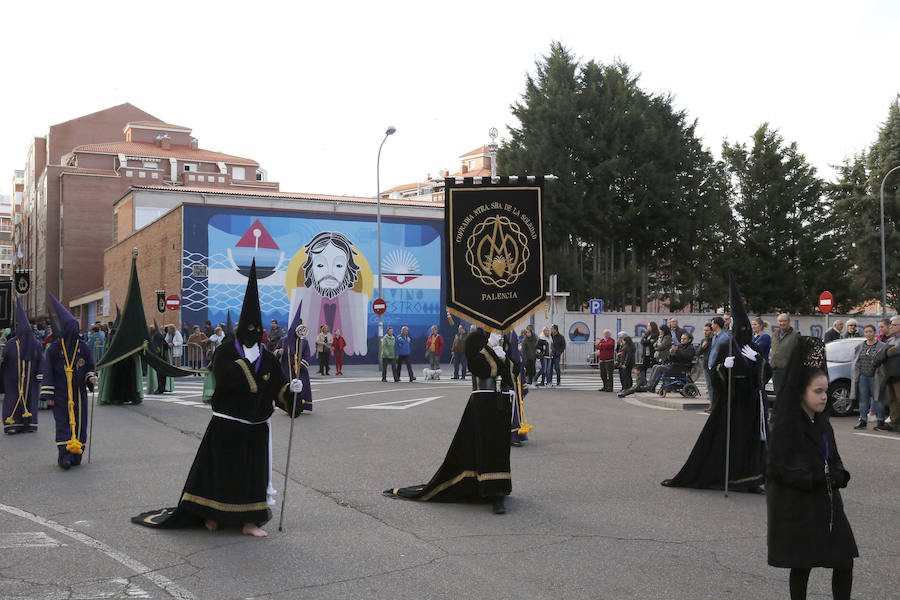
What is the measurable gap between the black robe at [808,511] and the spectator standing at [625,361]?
17651 mm

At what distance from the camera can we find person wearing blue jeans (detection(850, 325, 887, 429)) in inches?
588

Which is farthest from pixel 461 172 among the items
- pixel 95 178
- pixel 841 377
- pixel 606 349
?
pixel 841 377

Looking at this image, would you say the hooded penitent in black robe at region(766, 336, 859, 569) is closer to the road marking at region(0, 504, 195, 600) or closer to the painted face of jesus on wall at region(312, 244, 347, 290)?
the road marking at region(0, 504, 195, 600)

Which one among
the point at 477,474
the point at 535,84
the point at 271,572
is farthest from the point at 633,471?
the point at 535,84

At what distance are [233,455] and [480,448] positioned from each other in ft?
7.51

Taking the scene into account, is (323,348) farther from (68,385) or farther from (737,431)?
(737,431)

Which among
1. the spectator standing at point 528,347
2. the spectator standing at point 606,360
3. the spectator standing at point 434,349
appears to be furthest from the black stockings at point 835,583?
the spectator standing at point 434,349

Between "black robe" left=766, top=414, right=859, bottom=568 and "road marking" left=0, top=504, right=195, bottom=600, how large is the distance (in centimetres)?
338

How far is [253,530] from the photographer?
7.07 meters

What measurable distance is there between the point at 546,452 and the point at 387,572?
6283 mm

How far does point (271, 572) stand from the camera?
600 cm

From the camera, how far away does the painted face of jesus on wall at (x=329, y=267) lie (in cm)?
3762

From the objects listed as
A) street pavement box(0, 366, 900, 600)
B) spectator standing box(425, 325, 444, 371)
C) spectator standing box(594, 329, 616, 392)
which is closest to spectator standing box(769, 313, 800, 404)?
Result: street pavement box(0, 366, 900, 600)

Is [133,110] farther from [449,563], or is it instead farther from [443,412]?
[449,563]
